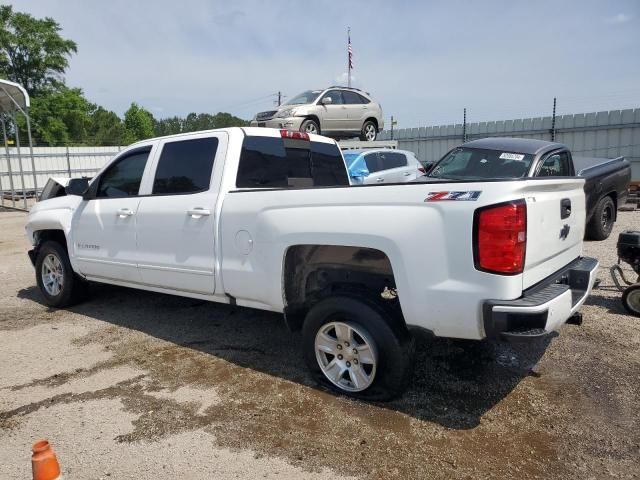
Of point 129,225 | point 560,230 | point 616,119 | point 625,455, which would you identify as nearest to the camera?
point 625,455

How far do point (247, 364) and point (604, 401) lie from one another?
2739 mm

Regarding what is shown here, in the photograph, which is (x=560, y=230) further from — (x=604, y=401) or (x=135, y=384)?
(x=135, y=384)

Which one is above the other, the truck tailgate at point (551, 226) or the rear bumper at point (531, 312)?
the truck tailgate at point (551, 226)

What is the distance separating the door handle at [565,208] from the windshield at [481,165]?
346 centimetres

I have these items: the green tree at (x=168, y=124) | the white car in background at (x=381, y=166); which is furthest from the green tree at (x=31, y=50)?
the white car in background at (x=381, y=166)

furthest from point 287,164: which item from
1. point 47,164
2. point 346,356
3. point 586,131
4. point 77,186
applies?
point 47,164

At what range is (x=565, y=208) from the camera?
3.36 metres

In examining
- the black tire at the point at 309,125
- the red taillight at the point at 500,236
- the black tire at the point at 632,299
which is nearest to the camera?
the red taillight at the point at 500,236

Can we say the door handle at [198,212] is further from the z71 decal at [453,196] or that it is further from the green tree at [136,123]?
the green tree at [136,123]

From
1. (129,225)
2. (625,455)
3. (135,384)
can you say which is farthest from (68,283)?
(625,455)

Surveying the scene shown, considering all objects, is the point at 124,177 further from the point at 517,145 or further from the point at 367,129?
the point at 367,129

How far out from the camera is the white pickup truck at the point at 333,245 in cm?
281

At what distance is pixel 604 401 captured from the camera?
11.3 ft

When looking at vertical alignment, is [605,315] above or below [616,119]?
below
